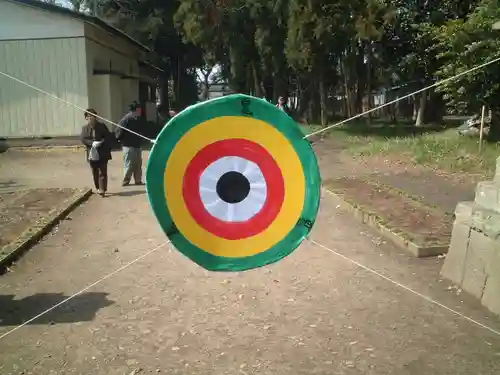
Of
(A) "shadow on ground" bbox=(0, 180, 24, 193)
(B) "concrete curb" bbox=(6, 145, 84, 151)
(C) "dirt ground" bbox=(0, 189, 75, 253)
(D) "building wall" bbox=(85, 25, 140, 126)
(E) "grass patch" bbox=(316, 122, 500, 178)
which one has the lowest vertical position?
(A) "shadow on ground" bbox=(0, 180, 24, 193)

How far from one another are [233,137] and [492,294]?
2.88 meters

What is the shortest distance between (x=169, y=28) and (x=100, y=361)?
31105mm

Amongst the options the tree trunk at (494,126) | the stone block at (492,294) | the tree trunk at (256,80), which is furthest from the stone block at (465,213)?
the tree trunk at (256,80)

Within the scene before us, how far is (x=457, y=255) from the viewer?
490 cm

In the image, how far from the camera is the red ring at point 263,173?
2.64 meters

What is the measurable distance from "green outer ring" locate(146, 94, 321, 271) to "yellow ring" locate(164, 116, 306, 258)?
24mm

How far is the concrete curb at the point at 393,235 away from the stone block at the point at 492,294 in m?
1.38

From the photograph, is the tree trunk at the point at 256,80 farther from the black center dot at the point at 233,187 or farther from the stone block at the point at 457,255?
the black center dot at the point at 233,187

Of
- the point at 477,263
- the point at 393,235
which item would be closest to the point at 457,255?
the point at 477,263

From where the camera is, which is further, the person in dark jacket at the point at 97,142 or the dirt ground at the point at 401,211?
the person in dark jacket at the point at 97,142

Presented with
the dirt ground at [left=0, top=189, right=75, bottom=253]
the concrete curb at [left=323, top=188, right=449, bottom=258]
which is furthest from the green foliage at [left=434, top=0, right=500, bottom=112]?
the dirt ground at [left=0, top=189, right=75, bottom=253]

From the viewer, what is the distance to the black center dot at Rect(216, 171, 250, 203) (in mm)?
2730

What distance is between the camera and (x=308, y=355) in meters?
3.61

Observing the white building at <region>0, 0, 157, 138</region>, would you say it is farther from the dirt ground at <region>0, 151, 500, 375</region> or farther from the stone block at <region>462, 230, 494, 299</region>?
the stone block at <region>462, 230, 494, 299</region>
